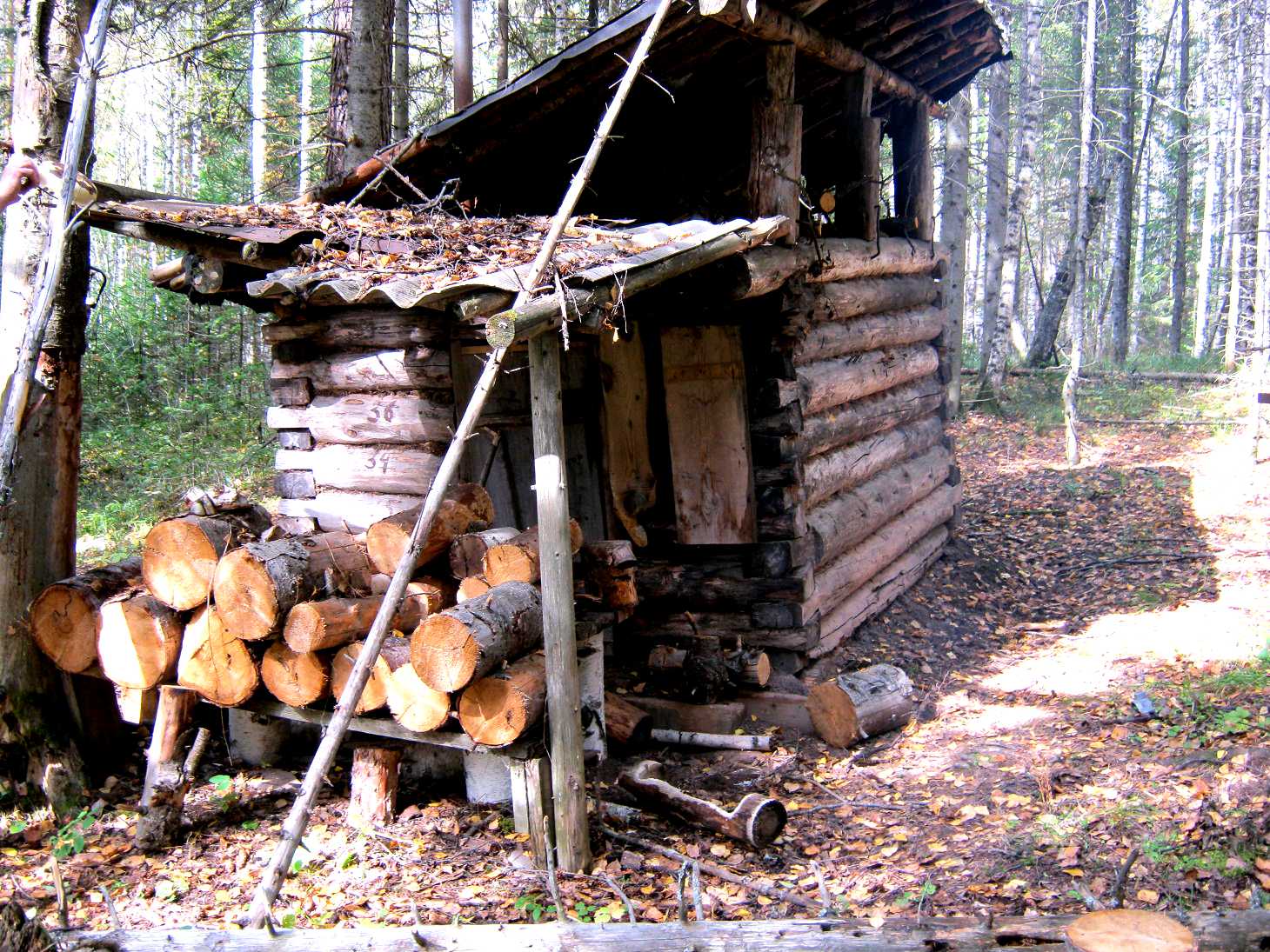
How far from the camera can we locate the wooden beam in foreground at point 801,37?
6152mm

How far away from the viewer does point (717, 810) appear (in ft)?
17.0

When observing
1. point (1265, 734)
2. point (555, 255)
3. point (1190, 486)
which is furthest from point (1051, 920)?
point (1190, 486)

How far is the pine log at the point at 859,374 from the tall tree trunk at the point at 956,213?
518cm

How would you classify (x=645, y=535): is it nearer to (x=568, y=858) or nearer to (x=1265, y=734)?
(x=568, y=858)

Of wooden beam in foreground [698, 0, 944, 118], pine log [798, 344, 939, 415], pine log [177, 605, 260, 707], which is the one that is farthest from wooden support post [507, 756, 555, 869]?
wooden beam in foreground [698, 0, 944, 118]

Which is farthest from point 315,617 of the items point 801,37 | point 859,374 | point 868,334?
point 868,334

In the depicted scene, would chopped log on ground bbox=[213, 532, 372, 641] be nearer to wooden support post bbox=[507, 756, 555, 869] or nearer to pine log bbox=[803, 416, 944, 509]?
wooden support post bbox=[507, 756, 555, 869]

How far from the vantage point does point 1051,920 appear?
11.3ft

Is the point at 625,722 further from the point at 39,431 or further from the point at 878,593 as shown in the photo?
the point at 39,431

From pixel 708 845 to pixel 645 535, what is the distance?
285 cm

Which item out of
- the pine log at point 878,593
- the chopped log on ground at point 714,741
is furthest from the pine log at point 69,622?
the pine log at point 878,593

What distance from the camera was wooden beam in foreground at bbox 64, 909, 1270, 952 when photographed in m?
3.38

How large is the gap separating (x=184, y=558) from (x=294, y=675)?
836 millimetres

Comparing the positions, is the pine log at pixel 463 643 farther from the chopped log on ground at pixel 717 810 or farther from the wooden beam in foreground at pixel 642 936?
the chopped log on ground at pixel 717 810
